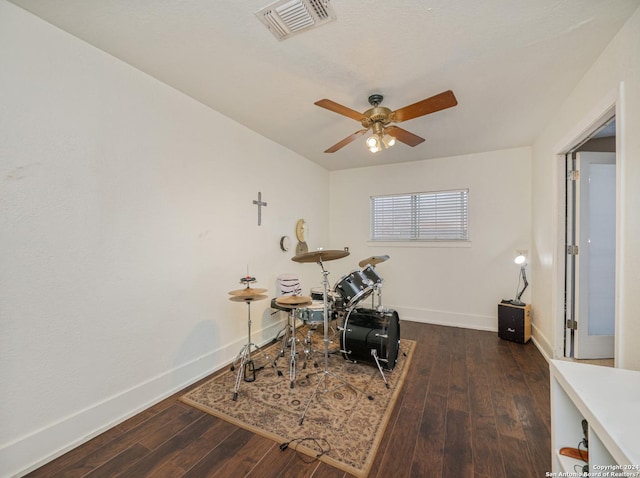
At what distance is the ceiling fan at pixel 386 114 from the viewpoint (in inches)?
68.7

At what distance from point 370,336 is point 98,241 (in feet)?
7.53

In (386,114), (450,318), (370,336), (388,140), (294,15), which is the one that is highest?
(294,15)

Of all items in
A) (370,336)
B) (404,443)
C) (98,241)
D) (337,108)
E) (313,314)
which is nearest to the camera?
(404,443)

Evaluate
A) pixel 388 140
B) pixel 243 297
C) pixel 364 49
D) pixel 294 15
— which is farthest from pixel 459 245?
pixel 294 15

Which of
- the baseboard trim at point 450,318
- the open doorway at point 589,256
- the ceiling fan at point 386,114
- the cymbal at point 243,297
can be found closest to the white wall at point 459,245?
the baseboard trim at point 450,318

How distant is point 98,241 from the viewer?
5.83 ft

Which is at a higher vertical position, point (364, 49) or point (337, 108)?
point (364, 49)

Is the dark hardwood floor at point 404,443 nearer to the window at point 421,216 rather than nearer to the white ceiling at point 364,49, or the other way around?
the window at point 421,216

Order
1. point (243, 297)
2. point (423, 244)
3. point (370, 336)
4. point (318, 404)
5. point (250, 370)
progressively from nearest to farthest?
point (318, 404) < point (243, 297) < point (370, 336) < point (250, 370) < point (423, 244)

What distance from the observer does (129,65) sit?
76.2 inches

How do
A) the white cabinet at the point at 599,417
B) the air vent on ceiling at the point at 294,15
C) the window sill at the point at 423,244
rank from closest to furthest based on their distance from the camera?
the white cabinet at the point at 599,417
the air vent on ceiling at the point at 294,15
the window sill at the point at 423,244

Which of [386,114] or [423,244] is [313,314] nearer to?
[386,114]

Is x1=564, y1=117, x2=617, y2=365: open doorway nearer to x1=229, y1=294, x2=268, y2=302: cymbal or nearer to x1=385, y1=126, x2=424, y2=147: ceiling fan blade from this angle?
x1=385, y1=126, x2=424, y2=147: ceiling fan blade

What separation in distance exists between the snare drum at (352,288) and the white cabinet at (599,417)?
1468 mm
